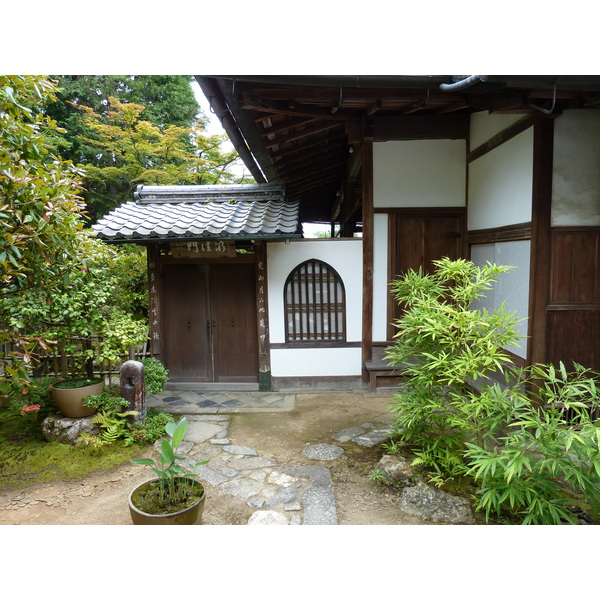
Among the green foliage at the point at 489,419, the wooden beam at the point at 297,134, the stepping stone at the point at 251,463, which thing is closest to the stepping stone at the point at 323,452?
the stepping stone at the point at 251,463

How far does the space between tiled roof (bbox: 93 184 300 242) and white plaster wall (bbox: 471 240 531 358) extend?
117 inches

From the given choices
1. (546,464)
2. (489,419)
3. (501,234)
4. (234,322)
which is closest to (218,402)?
(234,322)

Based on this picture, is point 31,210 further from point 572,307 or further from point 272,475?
point 572,307

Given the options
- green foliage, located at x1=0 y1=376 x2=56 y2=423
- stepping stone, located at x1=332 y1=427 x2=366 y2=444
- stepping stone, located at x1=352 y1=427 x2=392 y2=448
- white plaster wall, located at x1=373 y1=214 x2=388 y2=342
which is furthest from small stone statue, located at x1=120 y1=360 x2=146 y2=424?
white plaster wall, located at x1=373 y1=214 x2=388 y2=342

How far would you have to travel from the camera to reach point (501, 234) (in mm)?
5363

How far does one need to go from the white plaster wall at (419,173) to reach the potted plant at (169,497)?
16.9ft

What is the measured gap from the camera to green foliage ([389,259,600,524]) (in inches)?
106

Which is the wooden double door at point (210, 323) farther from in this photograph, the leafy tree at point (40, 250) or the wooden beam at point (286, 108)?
the wooden beam at point (286, 108)

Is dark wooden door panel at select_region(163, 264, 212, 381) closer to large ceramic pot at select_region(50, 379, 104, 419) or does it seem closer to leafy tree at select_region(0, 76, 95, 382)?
large ceramic pot at select_region(50, 379, 104, 419)

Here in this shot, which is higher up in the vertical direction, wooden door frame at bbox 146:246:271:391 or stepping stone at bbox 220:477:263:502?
wooden door frame at bbox 146:246:271:391

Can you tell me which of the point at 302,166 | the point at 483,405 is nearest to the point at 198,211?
the point at 302,166

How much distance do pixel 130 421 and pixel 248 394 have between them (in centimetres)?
217

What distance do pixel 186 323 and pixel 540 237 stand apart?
18.8 feet

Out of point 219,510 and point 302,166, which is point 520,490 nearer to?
point 219,510
